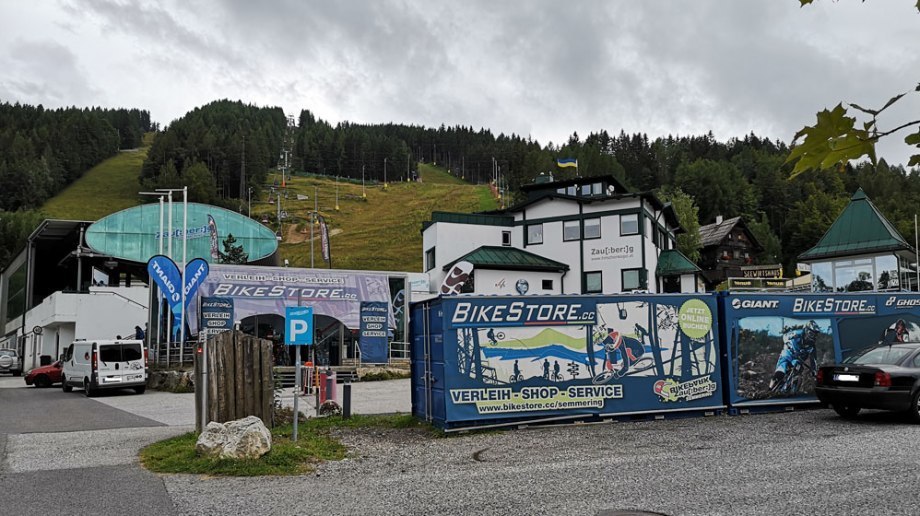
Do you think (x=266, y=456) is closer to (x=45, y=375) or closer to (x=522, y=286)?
(x=45, y=375)

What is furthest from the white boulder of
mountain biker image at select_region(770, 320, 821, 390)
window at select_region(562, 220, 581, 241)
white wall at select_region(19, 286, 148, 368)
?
white wall at select_region(19, 286, 148, 368)

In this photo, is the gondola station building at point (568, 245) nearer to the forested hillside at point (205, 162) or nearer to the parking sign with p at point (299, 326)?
the parking sign with p at point (299, 326)

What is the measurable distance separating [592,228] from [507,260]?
581cm

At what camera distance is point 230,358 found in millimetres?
13656

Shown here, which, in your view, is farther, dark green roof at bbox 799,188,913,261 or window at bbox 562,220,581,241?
window at bbox 562,220,581,241

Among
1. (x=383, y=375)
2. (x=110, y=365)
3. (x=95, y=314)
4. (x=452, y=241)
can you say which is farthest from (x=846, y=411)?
(x=95, y=314)

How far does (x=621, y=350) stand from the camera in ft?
48.5

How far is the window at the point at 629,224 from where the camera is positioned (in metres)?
45.3

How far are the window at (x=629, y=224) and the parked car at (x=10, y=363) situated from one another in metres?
42.8

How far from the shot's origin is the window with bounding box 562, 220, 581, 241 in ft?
157

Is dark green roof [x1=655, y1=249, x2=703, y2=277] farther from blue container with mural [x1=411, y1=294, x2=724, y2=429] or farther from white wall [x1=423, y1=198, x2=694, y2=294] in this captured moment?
blue container with mural [x1=411, y1=294, x2=724, y2=429]

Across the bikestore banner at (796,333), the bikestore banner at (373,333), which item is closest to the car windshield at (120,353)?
the bikestore banner at (373,333)

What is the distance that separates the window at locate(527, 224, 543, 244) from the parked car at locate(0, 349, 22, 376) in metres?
37.0

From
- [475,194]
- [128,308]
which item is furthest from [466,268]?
[475,194]
